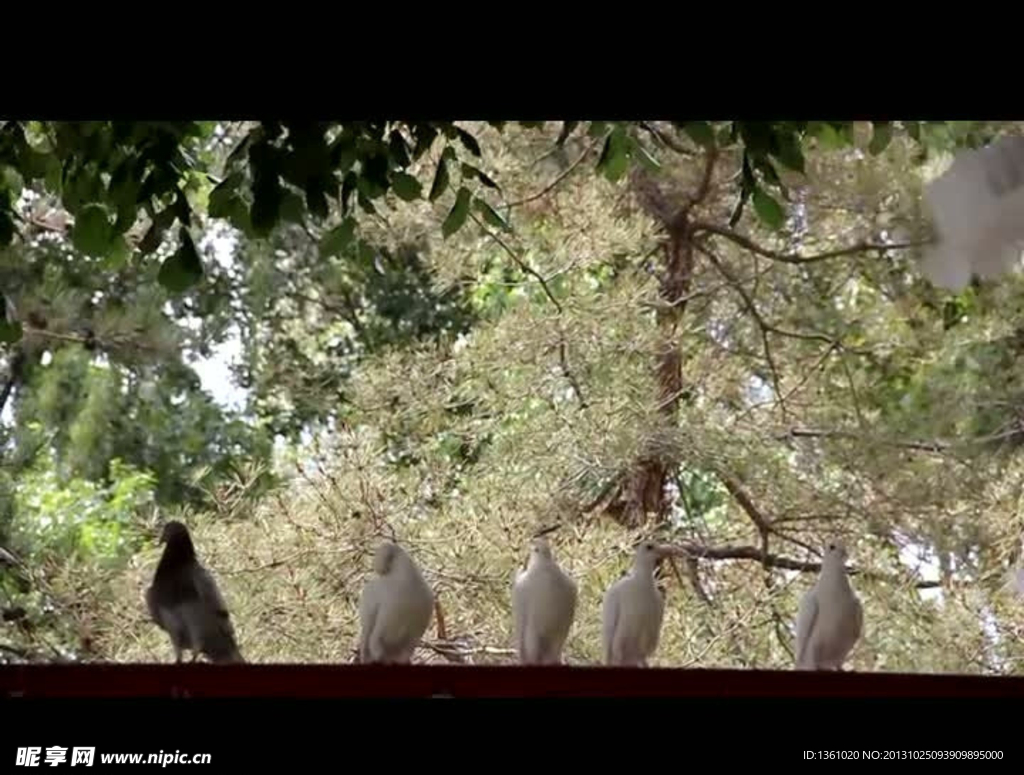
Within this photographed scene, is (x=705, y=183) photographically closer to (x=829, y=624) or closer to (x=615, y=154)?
(x=615, y=154)

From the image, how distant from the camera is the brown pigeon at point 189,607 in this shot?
56.1 inches

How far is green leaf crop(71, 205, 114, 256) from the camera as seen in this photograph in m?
1.63

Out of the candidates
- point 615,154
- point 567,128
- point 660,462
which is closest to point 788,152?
point 615,154

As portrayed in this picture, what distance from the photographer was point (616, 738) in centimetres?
95

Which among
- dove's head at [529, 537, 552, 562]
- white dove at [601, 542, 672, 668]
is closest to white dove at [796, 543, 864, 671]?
white dove at [601, 542, 672, 668]

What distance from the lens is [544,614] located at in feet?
4.99

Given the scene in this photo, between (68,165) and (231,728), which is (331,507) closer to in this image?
(68,165)

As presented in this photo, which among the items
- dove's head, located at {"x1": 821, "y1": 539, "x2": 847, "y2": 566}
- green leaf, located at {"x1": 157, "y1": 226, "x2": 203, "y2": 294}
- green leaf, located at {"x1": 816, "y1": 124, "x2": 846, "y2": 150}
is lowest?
dove's head, located at {"x1": 821, "y1": 539, "x2": 847, "y2": 566}

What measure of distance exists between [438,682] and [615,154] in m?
0.84

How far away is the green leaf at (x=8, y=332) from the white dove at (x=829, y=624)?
79 cm

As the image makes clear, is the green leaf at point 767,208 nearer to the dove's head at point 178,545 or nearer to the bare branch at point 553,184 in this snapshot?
the dove's head at point 178,545

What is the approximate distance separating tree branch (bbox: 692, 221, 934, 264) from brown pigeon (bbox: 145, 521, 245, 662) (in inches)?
92.6

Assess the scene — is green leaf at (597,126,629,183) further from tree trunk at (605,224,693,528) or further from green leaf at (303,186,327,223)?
tree trunk at (605,224,693,528)

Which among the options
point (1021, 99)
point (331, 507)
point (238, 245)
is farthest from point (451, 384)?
point (1021, 99)
